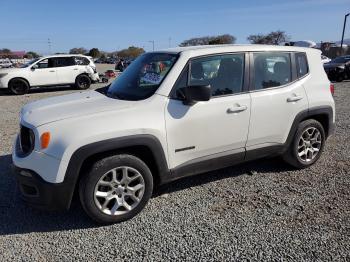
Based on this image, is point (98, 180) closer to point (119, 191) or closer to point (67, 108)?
point (119, 191)

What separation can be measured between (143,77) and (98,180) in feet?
4.54

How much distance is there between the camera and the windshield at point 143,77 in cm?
389

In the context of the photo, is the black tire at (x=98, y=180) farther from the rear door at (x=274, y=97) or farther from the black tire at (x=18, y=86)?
the black tire at (x=18, y=86)

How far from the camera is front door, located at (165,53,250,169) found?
3750mm

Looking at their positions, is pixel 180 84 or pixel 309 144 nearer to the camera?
pixel 180 84

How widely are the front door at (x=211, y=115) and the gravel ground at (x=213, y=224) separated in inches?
21.2

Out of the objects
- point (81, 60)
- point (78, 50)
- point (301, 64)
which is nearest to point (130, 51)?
point (78, 50)

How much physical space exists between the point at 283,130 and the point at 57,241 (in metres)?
2.96

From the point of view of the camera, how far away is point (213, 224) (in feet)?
11.7

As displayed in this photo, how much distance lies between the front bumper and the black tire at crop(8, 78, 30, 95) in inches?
496

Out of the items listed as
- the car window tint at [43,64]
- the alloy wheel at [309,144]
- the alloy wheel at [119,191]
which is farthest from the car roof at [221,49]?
the car window tint at [43,64]

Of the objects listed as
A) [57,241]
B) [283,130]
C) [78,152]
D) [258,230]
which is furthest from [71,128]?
[283,130]

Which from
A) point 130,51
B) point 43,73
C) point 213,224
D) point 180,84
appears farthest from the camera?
point 130,51

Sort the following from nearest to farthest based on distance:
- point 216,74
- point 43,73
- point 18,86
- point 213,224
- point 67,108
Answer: point 213,224 < point 67,108 < point 216,74 < point 18,86 < point 43,73
